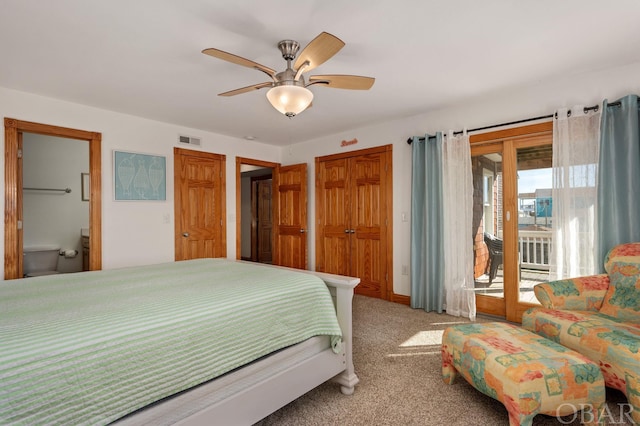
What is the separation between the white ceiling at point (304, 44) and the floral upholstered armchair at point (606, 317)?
159 cm

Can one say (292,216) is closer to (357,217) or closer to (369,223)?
(357,217)

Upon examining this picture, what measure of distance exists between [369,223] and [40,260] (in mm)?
4406

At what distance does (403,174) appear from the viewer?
405 centimetres

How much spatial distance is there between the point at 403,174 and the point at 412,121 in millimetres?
662

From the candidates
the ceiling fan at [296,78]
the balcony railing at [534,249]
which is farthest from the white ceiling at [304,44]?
the balcony railing at [534,249]

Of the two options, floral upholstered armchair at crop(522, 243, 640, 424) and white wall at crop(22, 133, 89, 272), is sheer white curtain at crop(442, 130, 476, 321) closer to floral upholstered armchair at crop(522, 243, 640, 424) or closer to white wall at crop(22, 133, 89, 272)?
floral upholstered armchair at crop(522, 243, 640, 424)

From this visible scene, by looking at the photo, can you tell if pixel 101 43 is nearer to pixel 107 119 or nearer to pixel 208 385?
pixel 107 119

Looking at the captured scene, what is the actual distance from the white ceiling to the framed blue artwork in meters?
0.65

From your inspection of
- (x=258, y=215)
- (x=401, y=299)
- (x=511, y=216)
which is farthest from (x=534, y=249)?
(x=258, y=215)

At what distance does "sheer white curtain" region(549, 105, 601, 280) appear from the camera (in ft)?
8.82

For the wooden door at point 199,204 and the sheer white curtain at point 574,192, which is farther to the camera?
the wooden door at point 199,204

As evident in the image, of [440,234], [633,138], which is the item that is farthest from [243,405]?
[633,138]

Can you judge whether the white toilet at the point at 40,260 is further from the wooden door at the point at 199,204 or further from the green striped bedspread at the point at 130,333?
the green striped bedspread at the point at 130,333

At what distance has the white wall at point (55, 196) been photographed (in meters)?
4.43
